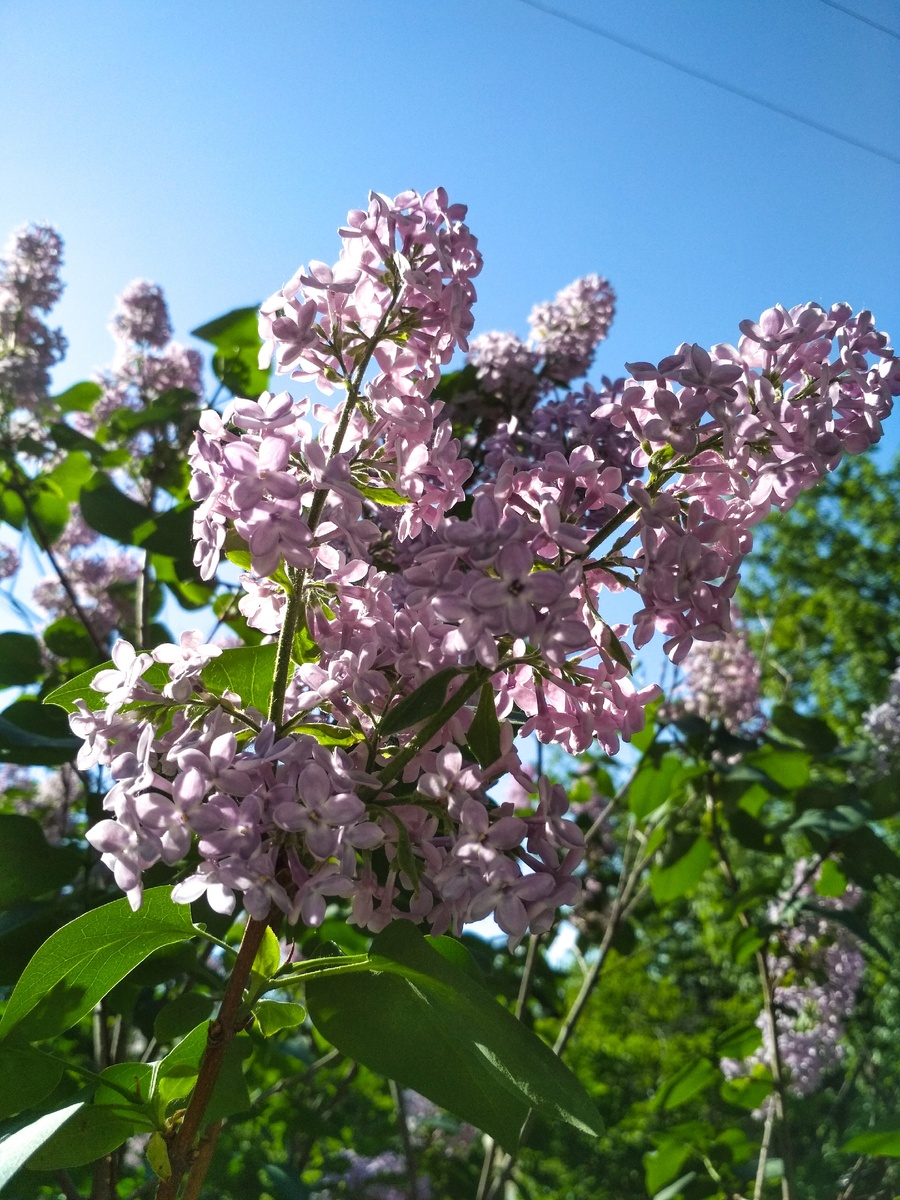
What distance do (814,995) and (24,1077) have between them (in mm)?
2382

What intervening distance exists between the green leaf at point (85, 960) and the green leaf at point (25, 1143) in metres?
0.07

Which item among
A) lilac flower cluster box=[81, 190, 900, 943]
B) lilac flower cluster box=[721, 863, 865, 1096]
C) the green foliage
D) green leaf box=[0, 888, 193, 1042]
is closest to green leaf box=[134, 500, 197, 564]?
lilac flower cluster box=[81, 190, 900, 943]

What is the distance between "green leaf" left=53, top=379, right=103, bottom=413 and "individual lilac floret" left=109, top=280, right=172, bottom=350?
205 millimetres

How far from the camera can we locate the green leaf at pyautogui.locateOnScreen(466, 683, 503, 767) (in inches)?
24.2

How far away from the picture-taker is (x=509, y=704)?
2.23 feet

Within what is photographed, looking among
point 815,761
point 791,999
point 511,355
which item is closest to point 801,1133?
point 791,999

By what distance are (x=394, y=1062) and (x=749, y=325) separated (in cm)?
50

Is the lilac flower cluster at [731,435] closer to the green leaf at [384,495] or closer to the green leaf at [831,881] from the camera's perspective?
the green leaf at [384,495]

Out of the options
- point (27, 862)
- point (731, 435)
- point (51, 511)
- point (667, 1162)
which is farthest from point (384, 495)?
point (51, 511)

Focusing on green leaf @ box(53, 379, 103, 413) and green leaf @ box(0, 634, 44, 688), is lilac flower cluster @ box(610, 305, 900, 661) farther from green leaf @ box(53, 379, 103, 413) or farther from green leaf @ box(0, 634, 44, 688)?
green leaf @ box(53, 379, 103, 413)

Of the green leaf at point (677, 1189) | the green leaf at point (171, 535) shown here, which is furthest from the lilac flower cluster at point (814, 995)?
the green leaf at point (171, 535)

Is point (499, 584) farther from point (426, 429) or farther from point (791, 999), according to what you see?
point (791, 999)

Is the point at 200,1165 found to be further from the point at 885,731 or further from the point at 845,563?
the point at 845,563

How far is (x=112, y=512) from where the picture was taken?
5.57 feet
